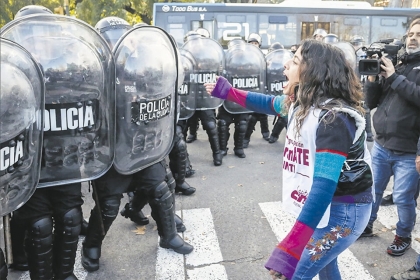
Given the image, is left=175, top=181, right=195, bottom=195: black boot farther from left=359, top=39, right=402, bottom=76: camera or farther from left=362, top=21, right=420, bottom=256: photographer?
left=359, top=39, right=402, bottom=76: camera

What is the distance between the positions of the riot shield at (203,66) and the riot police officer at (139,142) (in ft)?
8.83

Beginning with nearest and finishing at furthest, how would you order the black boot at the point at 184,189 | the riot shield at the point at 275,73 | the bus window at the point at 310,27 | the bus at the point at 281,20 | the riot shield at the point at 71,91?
the riot shield at the point at 71,91 < the black boot at the point at 184,189 < the riot shield at the point at 275,73 < the bus at the point at 281,20 < the bus window at the point at 310,27

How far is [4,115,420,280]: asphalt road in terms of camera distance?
334 centimetres

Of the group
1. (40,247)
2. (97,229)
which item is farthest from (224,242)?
(40,247)

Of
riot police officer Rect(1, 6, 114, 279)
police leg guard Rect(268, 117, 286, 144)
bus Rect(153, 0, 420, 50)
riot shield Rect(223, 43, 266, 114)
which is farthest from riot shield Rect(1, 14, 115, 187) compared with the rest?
bus Rect(153, 0, 420, 50)

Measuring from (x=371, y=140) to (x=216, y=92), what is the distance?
590 cm

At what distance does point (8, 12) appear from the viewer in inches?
669

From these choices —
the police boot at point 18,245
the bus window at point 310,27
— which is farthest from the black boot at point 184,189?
the bus window at point 310,27

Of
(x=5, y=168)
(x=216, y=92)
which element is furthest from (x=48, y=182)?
(x=216, y=92)

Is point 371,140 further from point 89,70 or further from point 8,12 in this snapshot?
point 8,12

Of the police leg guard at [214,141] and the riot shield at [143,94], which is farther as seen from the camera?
the police leg guard at [214,141]

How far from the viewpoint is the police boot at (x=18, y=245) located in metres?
3.12

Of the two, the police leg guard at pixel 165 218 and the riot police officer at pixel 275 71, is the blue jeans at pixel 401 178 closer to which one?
the police leg guard at pixel 165 218

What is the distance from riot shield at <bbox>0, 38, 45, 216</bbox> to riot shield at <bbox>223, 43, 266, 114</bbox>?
15.0 feet
